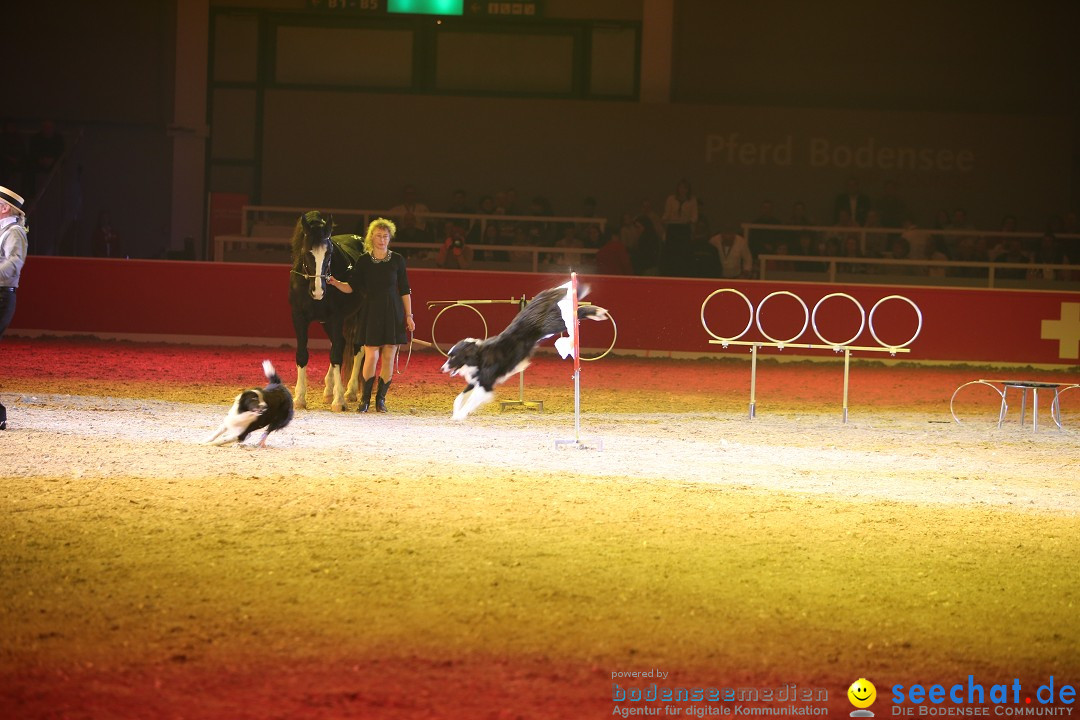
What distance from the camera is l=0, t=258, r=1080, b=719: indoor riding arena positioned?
207 inches

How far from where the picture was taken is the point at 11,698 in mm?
4875

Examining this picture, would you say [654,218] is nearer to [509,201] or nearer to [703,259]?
[703,259]

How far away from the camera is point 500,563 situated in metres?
7.00

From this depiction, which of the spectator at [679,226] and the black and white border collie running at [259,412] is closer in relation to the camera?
the black and white border collie running at [259,412]

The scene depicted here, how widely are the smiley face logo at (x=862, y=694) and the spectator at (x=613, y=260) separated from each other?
18.4 m

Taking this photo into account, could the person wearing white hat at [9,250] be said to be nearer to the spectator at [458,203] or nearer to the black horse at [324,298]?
the black horse at [324,298]

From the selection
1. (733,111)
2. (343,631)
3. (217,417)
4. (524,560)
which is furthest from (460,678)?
(733,111)

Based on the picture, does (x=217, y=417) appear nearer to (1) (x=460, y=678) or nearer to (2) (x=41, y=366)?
(2) (x=41, y=366)

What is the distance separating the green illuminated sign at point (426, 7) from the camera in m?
27.5

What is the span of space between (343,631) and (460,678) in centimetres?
83

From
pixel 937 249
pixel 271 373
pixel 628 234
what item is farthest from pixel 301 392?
pixel 937 249

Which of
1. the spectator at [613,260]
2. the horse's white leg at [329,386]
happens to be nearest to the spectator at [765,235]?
the spectator at [613,260]

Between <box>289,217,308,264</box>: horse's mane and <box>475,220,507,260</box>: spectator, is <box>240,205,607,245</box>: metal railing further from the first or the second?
<box>289,217,308,264</box>: horse's mane

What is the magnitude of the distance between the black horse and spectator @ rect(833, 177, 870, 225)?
14642 millimetres
